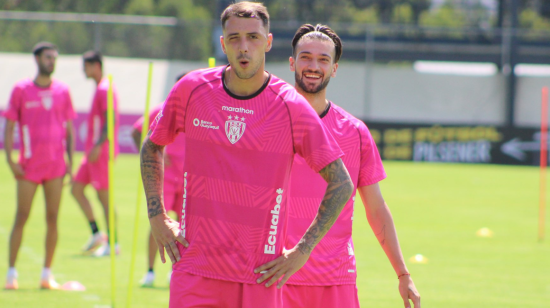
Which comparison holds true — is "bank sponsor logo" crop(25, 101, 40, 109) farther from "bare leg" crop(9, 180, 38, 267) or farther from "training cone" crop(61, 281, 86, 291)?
"training cone" crop(61, 281, 86, 291)

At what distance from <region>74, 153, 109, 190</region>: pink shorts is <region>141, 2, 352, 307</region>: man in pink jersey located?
6486mm

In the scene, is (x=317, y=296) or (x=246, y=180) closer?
(x=246, y=180)

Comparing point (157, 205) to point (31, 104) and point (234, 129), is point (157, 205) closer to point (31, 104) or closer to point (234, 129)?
point (234, 129)

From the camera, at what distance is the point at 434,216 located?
1425 centimetres

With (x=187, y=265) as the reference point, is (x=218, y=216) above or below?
above

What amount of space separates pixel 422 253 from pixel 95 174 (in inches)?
180

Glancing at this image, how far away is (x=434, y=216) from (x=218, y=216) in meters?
11.6

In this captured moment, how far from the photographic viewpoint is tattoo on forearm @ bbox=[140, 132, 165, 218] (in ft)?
11.2

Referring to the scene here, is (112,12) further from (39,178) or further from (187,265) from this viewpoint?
(187,265)

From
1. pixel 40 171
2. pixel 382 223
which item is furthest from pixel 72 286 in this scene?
pixel 382 223

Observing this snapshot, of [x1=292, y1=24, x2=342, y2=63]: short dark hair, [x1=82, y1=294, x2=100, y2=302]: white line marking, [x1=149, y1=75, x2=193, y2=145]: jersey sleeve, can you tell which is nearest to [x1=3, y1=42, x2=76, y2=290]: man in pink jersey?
[x1=82, y1=294, x2=100, y2=302]: white line marking

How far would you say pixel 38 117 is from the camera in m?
7.58

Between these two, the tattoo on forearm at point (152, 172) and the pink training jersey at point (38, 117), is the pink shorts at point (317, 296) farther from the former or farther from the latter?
the pink training jersey at point (38, 117)

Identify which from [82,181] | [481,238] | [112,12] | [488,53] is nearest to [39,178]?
[82,181]
